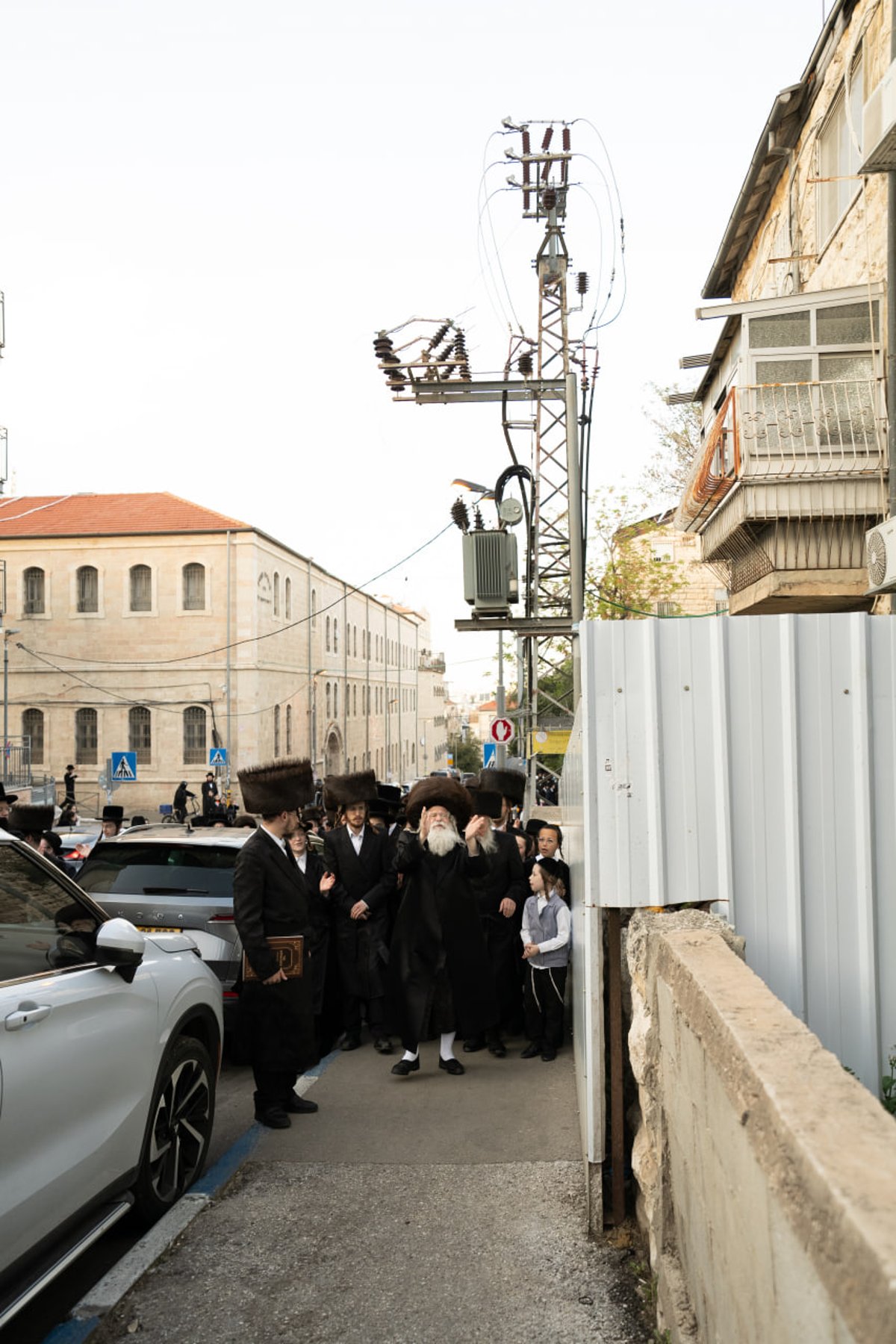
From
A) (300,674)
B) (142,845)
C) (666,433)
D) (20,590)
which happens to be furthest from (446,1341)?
(300,674)

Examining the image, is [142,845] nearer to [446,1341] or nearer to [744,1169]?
[446,1341]

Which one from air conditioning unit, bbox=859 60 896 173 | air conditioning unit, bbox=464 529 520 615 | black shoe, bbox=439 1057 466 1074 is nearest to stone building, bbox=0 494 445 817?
air conditioning unit, bbox=464 529 520 615

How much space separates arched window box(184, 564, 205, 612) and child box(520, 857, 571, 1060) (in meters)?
42.3

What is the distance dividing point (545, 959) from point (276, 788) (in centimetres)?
234

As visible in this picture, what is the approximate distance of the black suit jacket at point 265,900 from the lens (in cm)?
611

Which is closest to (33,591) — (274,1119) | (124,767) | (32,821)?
(124,767)

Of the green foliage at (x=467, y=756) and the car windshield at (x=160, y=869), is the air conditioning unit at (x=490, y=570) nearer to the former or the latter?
the car windshield at (x=160, y=869)

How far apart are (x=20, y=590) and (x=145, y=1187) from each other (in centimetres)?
4767

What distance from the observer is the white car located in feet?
11.4

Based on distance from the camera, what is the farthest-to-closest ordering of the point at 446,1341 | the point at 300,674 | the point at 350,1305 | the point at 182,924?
the point at 300,674 < the point at 182,924 < the point at 350,1305 < the point at 446,1341

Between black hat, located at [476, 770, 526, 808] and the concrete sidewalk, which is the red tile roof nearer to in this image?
black hat, located at [476, 770, 526, 808]

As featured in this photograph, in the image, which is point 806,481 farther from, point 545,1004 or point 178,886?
point 178,886

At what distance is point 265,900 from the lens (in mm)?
6301

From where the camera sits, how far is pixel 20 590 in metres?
48.7
